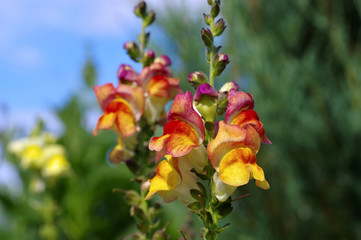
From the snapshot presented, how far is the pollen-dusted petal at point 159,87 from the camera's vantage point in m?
0.85

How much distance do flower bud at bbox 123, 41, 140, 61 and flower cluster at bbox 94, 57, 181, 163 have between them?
1.0 inches

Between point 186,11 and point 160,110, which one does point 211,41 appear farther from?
point 186,11

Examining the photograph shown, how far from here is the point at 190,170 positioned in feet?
2.18

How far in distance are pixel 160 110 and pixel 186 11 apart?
7.28 ft

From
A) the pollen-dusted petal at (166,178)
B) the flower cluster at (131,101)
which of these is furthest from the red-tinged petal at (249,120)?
the flower cluster at (131,101)

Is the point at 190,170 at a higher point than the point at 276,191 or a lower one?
higher

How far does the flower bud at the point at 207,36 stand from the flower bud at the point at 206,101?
0.08 m

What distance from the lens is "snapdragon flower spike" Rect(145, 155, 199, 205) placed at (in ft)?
2.08

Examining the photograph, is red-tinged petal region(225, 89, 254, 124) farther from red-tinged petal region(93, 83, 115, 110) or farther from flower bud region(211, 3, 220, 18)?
red-tinged petal region(93, 83, 115, 110)

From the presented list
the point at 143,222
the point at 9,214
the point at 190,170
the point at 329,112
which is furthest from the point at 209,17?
the point at 9,214

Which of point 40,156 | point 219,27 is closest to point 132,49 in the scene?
point 219,27

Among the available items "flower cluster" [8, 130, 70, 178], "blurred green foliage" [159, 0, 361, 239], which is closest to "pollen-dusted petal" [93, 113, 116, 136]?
"flower cluster" [8, 130, 70, 178]

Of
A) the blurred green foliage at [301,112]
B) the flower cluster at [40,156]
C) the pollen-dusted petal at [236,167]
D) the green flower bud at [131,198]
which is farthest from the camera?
the blurred green foliage at [301,112]

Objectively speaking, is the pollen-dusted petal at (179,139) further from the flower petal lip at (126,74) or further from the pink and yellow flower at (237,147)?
the flower petal lip at (126,74)
